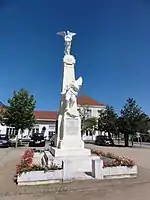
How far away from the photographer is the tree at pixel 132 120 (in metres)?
29.6

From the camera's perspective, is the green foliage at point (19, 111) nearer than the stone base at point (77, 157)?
No

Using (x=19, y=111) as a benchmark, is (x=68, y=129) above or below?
below

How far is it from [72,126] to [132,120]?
791 inches

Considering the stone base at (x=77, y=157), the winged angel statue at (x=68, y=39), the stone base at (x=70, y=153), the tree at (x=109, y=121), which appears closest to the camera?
the stone base at (x=77, y=157)

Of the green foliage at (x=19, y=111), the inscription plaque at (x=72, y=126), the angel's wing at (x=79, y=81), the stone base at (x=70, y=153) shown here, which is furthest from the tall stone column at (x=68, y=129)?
the green foliage at (x=19, y=111)

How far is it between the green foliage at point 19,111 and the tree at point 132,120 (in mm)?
13101

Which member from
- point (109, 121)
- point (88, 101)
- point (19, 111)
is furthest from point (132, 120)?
point (88, 101)

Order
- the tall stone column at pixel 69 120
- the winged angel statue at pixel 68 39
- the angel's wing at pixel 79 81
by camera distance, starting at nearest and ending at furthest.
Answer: the tall stone column at pixel 69 120, the angel's wing at pixel 79 81, the winged angel statue at pixel 68 39

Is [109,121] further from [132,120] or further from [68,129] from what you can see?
[68,129]

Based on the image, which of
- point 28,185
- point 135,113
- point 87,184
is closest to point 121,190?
point 87,184

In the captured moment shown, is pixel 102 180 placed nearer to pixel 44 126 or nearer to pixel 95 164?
pixel 95 164

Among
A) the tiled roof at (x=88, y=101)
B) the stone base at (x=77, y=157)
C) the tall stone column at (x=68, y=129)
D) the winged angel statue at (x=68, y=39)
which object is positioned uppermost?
the tiled roof at (x=88, y=101)

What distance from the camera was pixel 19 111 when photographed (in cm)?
2789

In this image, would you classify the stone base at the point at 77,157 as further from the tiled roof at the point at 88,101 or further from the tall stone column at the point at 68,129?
the tiled roof at the point at 88,101
